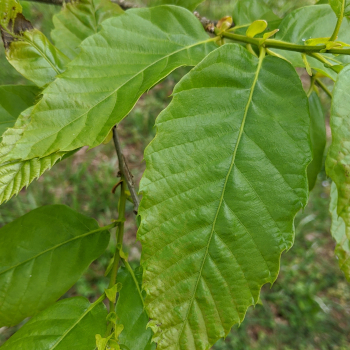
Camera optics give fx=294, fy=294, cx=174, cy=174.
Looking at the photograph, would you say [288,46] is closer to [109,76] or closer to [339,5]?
[339,5]

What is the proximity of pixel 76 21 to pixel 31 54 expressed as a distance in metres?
0.28

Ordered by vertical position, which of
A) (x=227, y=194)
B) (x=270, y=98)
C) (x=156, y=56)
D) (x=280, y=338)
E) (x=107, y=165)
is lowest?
(x=280, y=338)

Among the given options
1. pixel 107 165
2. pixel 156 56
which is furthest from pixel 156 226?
pixel 107 165

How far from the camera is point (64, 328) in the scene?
75 centimetres

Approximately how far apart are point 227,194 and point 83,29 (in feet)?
2.54

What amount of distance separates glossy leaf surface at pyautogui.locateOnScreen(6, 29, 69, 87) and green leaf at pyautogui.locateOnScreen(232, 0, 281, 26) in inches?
25.2

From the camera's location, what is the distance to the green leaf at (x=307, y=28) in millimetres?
822

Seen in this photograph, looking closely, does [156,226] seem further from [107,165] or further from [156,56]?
[107,165]

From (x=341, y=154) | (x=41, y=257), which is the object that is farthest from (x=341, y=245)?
(x=41, y=257)

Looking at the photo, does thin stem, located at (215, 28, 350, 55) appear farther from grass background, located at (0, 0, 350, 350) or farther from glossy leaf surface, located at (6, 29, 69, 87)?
grass background, located at (0, 0, 350, 350)

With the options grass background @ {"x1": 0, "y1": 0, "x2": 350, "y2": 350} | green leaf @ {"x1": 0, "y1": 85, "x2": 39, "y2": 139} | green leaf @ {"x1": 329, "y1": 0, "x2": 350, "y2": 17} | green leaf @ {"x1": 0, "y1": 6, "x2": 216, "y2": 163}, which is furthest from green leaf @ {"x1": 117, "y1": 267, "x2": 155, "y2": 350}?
grass background @ {"x1": 0, "y1": 0, "x2": 350, "y2": 350}

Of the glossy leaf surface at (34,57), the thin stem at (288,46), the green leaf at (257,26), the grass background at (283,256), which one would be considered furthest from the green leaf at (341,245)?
the grass background at (283,256)

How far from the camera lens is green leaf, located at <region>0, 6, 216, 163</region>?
25.6 inches

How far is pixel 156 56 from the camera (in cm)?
75
